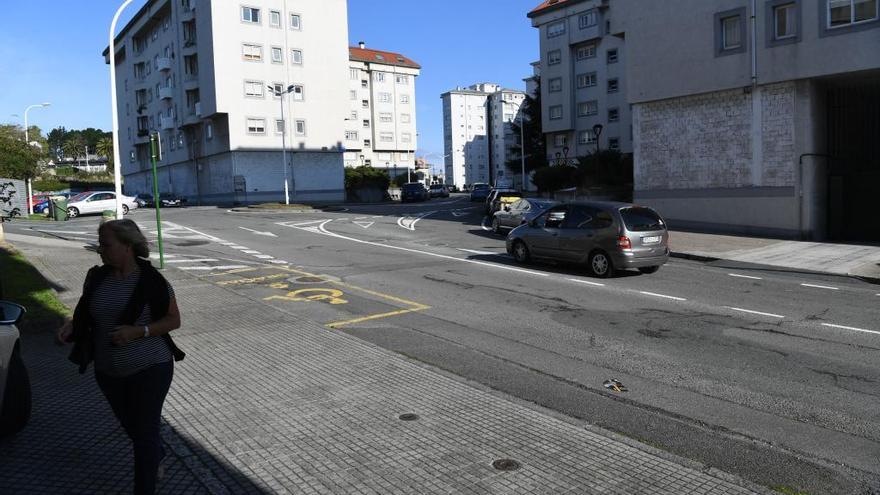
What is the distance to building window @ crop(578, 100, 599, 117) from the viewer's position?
60.7 meters

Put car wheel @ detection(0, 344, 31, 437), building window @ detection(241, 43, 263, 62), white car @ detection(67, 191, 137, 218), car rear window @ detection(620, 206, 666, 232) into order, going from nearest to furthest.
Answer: car wheel @ detection(0, 344, 31, 437) → car rear window @ detection(620, 206, 666, 232) → white car @ detection(67, 191, 137, 218) → building window @ detection(241, 43, 263, 62)

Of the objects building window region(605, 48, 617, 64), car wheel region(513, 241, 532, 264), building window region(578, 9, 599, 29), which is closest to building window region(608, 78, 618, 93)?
building window region(605, 48, 617, 64)

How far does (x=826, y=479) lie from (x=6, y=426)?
5.86 metres

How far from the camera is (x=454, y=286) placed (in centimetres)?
1326

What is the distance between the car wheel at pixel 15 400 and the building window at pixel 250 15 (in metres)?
56.2

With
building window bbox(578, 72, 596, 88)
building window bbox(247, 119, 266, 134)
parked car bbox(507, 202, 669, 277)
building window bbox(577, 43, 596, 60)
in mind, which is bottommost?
parked car bbox(507, 202, 669, 277)

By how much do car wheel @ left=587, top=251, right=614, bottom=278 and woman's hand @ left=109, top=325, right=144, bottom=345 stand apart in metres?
11.7

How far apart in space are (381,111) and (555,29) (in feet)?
124

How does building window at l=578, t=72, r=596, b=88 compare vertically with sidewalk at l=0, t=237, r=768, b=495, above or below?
above

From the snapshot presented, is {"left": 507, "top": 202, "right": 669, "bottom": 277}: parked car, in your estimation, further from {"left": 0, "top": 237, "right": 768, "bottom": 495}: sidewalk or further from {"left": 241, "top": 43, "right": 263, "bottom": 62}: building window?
{"left": 241, "top": 43, "right": 263, "bottom": 62}: building window

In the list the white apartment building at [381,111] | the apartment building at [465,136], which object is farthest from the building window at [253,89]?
the apartment building at [465,136]

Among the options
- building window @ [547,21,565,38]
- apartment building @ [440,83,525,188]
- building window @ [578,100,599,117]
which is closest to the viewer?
building window @ [578,100,599,117]

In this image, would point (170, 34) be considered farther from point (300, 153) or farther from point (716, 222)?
point (716, 222)

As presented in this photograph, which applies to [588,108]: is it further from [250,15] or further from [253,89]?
[250,15]
